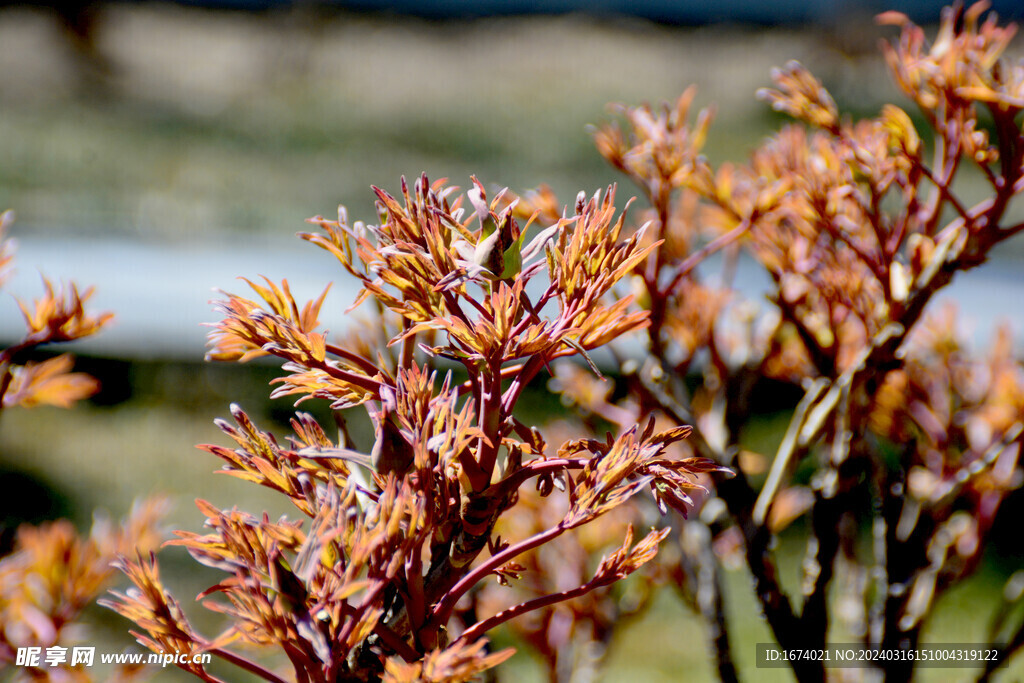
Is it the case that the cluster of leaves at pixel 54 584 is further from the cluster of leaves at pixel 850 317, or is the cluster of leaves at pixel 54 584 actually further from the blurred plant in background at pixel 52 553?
the cluster of leaves at pixel 850 317

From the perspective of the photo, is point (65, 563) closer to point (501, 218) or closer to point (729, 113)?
point (501, 218)

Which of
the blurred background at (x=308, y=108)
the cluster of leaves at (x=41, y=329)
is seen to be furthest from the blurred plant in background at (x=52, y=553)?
the blurred background at (x=308, y=108)

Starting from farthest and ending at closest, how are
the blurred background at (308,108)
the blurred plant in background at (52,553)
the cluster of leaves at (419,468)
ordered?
the blurred background at (308,108), the blurred plant in background at (52,553), the cluster of leaves at (419,468)

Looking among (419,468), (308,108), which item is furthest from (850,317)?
(308,108)

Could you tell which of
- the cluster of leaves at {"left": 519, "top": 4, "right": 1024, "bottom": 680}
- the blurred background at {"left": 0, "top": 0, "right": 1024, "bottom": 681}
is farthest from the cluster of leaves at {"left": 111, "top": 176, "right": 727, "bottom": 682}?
the blurred background at {"left": 0, "top": 0, "right": 1024, "bottom": 681}

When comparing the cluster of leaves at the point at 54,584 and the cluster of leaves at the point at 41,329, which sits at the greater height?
the cluster of leaves at the point at 41,329

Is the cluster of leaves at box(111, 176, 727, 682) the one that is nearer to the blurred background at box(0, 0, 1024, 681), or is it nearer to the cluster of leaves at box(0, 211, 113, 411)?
the cluster of leaves at box(0, 211, 113, 411)
